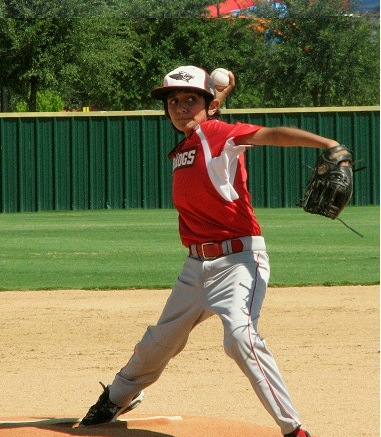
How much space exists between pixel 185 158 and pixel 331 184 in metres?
0.66

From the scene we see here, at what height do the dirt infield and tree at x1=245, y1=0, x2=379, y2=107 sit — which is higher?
tree at x1=245, y1=0, x2=379, y2=107

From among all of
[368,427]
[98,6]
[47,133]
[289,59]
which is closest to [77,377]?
[368,427]

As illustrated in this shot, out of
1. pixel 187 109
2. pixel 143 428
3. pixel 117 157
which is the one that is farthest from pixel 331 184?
pixel 117 157

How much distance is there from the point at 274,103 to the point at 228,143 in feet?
113

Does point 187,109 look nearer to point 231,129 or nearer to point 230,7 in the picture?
point 231,129

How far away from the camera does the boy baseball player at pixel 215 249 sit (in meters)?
3.90

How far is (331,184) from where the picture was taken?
12.9 ft

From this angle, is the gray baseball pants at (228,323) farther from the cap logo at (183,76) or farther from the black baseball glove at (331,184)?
the cap logo at (183,76)

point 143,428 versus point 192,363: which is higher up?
point 143,428

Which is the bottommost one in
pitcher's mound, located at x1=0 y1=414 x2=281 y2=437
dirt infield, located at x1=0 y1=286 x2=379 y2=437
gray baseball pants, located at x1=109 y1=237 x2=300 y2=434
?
dirt infield, located at x1=0 y1=286 x2=379 y2=437

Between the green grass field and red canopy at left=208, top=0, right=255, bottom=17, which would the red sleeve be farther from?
red canopy at left=208, top=0, right=255, bottom=17

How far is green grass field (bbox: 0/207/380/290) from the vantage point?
11.0 metres

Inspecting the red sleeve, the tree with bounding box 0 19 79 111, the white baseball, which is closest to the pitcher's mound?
the red sleeve

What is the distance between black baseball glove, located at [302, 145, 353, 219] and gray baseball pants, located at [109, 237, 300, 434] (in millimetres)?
310
